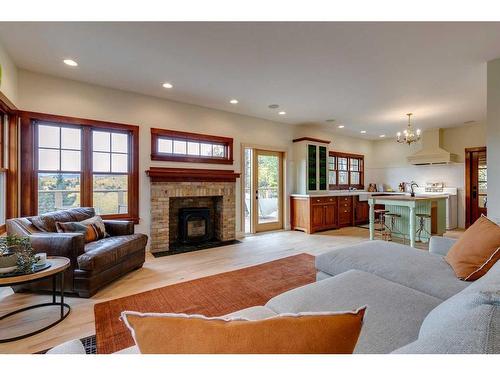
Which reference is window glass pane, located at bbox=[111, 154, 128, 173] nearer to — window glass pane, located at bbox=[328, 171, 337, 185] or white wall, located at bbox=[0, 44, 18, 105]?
white wall, located at bbox=[0, 44, 18, 105]

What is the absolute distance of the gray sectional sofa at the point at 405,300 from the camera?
62cm

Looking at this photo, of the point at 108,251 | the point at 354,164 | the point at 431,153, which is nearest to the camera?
the point at 108,251

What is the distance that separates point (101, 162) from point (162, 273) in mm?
2138

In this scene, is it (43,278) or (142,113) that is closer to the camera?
(43,278)

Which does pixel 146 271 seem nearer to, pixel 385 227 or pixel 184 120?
pixel 184 120

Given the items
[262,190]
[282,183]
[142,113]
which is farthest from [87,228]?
[282,183]

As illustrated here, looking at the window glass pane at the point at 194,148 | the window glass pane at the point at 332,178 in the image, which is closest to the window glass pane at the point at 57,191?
the window glass pane at the point at 194,148

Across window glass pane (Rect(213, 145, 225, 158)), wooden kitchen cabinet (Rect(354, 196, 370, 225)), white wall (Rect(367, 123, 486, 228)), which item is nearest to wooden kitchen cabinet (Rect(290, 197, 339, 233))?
wooden kitchen cabinet (Rect(354, 196, 370, 225))

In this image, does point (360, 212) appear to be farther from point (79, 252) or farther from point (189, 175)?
point (79, 252)

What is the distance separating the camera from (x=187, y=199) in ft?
16.3

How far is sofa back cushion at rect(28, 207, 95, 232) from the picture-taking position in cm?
289

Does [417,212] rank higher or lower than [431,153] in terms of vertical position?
lower

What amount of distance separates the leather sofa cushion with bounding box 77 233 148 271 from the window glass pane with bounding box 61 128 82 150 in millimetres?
1678

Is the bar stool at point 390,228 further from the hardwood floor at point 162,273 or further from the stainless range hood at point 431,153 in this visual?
the stainless range hood at point 431,153
